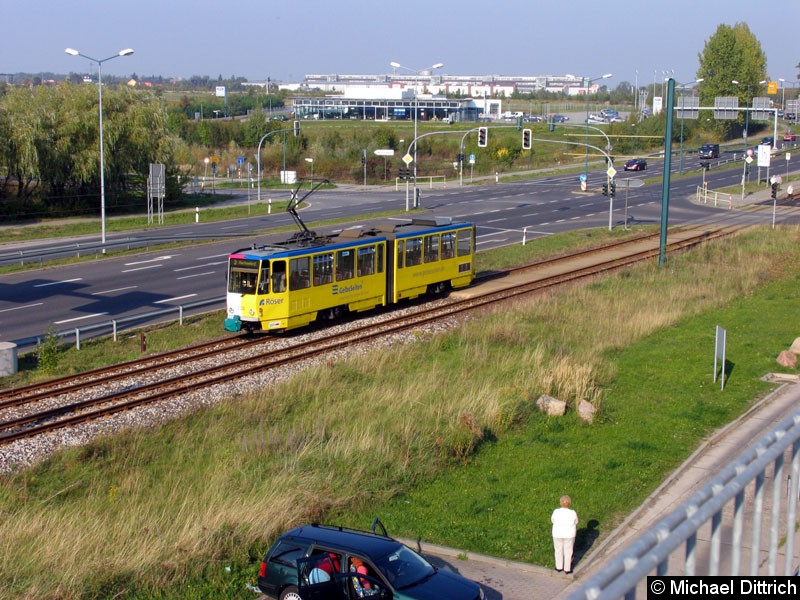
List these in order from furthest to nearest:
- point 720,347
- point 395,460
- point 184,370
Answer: point 184,370, point 720,347, point 395,460

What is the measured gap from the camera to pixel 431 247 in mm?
28891

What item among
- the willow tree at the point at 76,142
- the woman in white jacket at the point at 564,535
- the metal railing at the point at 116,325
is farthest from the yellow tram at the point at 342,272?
the willow tree at the point at 76,142

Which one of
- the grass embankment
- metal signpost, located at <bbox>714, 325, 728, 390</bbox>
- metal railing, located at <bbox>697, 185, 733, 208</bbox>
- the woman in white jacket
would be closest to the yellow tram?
the grass embankment

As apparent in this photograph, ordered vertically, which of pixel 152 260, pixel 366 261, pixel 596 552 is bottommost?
pixel 596 552

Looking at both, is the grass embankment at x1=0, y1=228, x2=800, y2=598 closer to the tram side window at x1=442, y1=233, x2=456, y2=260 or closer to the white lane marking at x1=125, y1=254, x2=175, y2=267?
the tram side window at x1=442, y1=233, x2=456, y2=260

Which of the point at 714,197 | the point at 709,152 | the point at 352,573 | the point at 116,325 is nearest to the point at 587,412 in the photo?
the point at 352,573

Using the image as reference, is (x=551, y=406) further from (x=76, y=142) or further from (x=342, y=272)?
(x=76, y=142)

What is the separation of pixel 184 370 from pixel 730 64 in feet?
323

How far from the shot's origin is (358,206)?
6125 cm

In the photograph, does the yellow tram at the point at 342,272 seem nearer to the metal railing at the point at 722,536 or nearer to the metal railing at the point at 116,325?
the metal railing at the point at 116,325

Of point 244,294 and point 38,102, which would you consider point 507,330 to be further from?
point 38,102

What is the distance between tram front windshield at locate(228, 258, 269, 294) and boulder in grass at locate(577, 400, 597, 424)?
9.76 m

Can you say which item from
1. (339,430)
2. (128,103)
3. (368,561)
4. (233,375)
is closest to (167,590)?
(368,561)

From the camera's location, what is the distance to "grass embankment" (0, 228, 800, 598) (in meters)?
10.9
